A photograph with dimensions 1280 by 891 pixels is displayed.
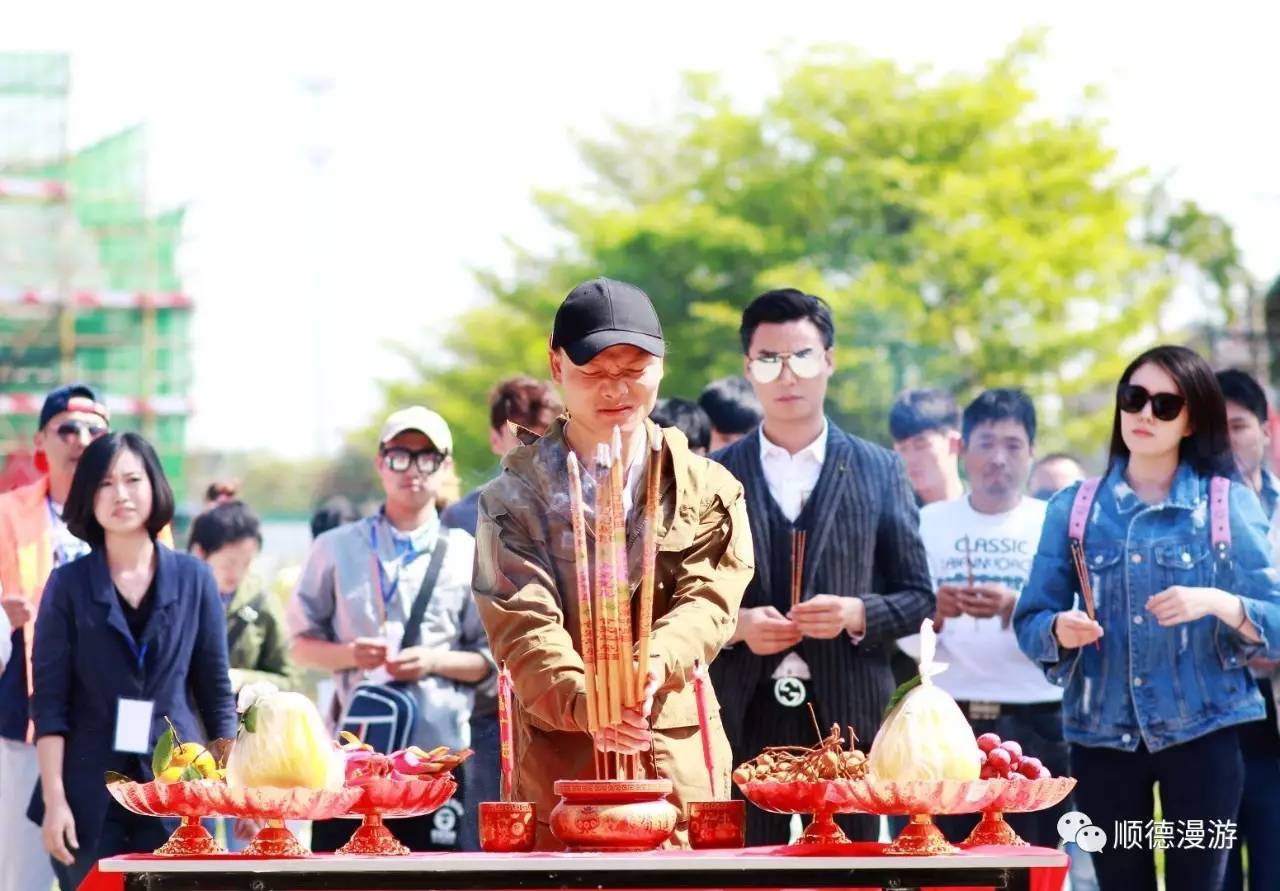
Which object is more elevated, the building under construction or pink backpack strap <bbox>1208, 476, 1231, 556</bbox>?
the building under construction

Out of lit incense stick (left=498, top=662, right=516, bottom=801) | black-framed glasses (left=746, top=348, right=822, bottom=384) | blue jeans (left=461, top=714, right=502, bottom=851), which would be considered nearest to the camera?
lit incense stick (left=498, top=662, right=516, bottom=801)

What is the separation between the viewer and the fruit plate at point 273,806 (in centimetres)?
331

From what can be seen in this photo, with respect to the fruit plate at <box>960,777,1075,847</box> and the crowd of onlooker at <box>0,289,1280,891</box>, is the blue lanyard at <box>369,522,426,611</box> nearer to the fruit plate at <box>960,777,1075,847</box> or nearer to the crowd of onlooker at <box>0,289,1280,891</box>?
the crowd of onlooker at <box>0,289,1280,891</box>

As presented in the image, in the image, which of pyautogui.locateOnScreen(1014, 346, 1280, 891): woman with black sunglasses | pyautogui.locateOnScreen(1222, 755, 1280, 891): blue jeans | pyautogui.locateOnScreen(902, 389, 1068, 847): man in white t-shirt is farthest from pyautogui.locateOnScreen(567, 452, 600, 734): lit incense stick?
pyautogui.locateOnScreen(1222, 755, 1280, 891): blue jeans

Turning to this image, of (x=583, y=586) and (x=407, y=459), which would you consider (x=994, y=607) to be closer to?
(x=407, y=459)

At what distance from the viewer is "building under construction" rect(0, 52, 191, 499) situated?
40812 mm

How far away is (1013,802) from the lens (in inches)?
134

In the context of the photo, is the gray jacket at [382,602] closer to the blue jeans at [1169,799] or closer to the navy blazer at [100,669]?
the navy blazer at [100,669]

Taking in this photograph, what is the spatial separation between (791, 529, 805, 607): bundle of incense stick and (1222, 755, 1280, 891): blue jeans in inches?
Result: 63.2

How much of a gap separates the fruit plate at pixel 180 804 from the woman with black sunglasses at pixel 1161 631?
2.55 meters

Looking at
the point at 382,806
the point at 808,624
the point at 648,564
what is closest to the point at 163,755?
the point at 382,806

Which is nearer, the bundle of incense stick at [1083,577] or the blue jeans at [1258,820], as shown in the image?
the bundle of incense stick at [1083,577]

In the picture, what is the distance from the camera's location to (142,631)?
5.42m

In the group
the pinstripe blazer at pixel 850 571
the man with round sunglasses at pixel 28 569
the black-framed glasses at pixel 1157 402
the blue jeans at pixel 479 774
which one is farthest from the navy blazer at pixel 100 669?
the black-framed glasses at pixel 1157 402
